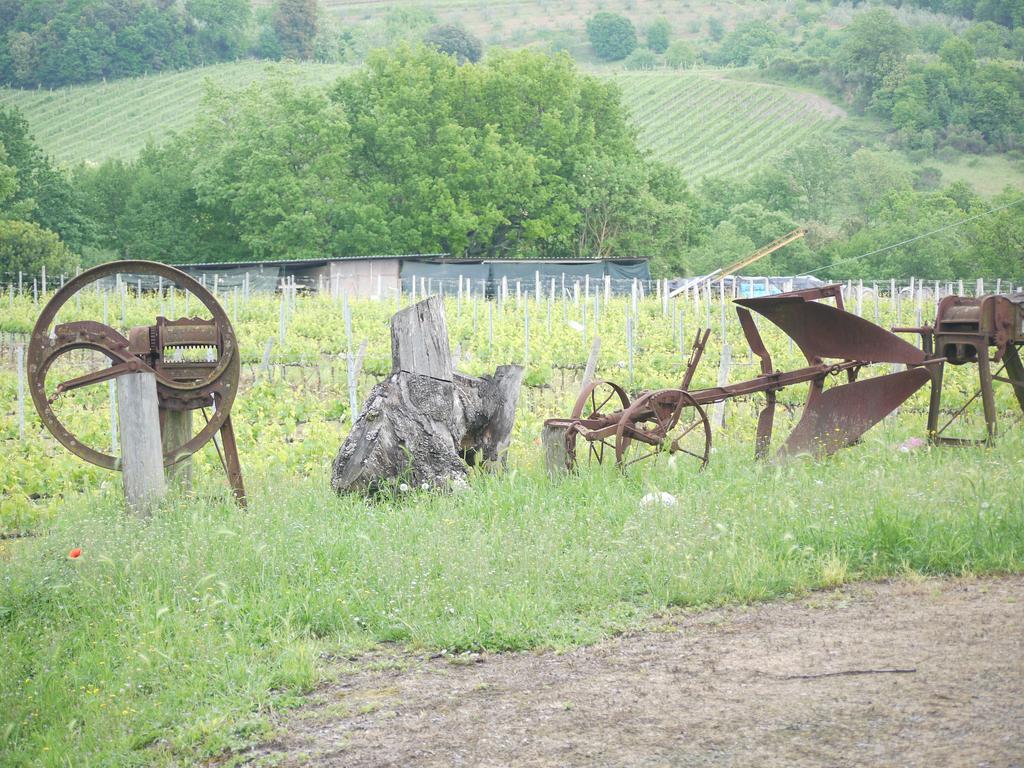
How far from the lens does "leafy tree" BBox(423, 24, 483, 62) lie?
404 feet

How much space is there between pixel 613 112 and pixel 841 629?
50083 millimetres

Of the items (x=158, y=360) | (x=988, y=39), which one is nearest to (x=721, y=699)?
(x=158, y=360)

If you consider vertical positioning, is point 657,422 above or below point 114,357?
below

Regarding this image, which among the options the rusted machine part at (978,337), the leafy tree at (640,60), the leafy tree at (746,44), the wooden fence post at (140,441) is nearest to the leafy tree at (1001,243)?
the rusted machine part at (978,337)

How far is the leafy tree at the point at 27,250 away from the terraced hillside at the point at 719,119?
178 ft

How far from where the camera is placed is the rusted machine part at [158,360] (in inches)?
248

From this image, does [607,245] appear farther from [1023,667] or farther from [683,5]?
[683,5]

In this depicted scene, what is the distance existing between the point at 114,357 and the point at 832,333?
5507mm

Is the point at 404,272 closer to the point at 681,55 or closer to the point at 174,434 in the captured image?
the point at 174,434

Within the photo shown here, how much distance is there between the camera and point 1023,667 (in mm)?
3949

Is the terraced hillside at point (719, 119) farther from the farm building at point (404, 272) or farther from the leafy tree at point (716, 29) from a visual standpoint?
the leafy tree at point (716, 29)

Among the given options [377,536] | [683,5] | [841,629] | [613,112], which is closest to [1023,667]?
[841,629]

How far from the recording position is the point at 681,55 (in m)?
138

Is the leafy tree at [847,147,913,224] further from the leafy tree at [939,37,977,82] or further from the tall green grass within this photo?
the tall green grass
